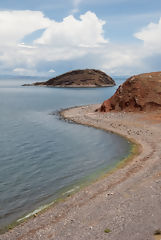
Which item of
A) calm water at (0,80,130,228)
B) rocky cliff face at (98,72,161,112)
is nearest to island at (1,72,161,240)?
calm water at (0,80,130,228)

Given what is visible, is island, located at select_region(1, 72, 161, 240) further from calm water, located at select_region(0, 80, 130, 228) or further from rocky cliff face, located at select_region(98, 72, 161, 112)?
rocky cliff face, located at select_region(98, 72, 161, 112)

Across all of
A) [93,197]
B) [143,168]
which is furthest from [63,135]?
[93,197]

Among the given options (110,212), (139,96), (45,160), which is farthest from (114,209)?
(139,96)

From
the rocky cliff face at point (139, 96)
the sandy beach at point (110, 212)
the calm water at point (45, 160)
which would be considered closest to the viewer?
the sandy beach at point (110, 212)

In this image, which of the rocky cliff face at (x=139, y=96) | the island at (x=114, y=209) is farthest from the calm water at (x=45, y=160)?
the rocky cliff face at (x=139, y=96)

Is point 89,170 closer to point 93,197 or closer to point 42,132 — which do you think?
point 93,197

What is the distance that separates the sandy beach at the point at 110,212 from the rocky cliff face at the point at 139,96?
108 feet

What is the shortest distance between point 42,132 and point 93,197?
2539cm

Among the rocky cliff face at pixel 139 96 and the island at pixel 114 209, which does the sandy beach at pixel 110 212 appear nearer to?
the island at pixel 114 209

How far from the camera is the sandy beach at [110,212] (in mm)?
13445

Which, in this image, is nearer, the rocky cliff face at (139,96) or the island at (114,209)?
the island at (114,209)

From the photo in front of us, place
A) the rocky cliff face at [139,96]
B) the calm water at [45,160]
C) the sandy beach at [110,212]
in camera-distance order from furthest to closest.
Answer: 1. the rocky cliff face at [139,96]
2. the calm water at [45,160]
3. the sandy beach at [110,212]

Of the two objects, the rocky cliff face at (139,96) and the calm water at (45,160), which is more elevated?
the rocky cliff face at (139,96)

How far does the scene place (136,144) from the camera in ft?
112
